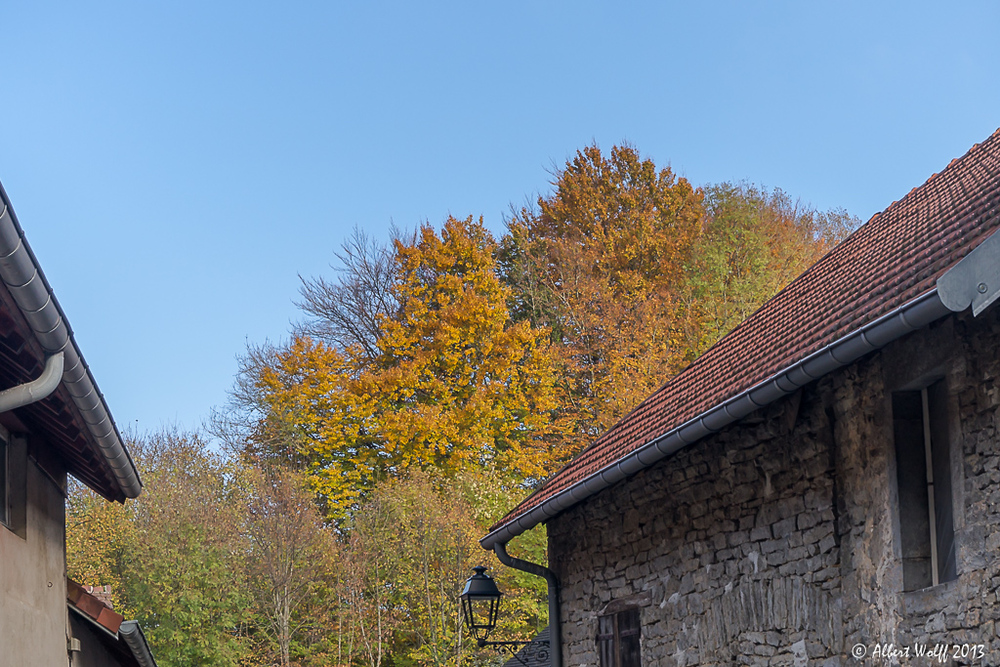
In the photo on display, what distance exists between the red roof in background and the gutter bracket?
0.45m

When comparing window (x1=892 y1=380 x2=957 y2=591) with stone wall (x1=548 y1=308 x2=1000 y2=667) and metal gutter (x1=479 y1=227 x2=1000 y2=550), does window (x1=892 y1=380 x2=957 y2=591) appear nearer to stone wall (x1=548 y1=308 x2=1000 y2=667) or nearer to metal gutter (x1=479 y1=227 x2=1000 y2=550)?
stone wall (x1=548 y1=308 x2=1000 y2=667)

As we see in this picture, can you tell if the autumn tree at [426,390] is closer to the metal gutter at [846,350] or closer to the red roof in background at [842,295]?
the red roof in background at [842,295]

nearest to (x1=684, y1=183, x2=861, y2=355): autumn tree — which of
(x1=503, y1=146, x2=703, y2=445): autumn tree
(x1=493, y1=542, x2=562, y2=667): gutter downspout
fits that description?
(x1=503, y1=146, x2=703, y2=445): autumn tree

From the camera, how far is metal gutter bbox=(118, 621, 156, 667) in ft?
26.8

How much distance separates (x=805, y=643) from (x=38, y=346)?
16.5 feet

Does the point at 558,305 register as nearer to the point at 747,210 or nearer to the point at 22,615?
the point at 747,210

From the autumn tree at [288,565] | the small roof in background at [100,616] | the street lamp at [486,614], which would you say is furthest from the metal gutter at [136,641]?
the autumn tree at [288,565]

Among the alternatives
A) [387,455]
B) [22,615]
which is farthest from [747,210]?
[22,615]

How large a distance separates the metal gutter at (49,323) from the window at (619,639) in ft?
16.0

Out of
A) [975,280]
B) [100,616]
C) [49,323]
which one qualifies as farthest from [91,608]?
[975,280]

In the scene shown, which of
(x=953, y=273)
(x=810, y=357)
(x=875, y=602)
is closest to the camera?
(x=953, y=273)

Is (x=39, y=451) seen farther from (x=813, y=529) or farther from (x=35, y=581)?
(x=813, y=529)

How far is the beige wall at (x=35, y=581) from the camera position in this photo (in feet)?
20.1

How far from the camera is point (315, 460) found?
26984 mm
